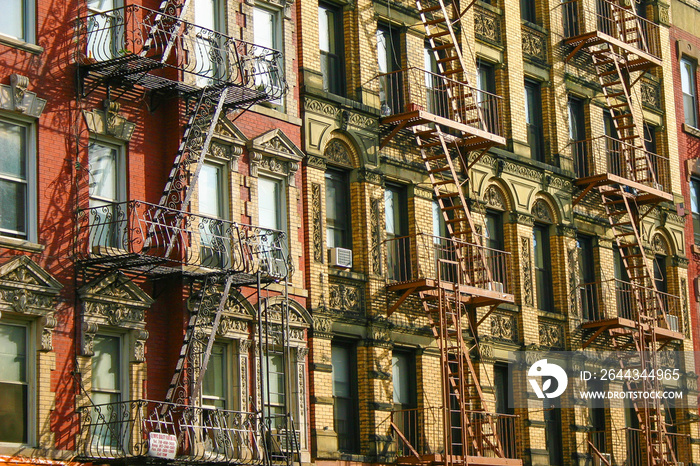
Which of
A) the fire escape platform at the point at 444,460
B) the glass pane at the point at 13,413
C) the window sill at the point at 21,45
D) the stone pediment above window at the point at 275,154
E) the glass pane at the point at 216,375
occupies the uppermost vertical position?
the window sill at the point at 21,45

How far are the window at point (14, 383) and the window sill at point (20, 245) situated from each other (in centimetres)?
118

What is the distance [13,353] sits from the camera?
21.2m

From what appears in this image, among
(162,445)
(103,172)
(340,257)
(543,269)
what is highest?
(103,172)

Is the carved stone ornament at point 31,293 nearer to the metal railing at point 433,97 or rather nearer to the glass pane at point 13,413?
the glass pane at point 13,413

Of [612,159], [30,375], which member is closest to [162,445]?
[30,375]

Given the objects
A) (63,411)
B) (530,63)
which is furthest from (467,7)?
(63,411)

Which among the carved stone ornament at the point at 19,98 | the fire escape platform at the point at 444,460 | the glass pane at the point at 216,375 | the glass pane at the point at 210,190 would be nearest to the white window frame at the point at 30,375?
the carved stone ornament at the point at 19,98

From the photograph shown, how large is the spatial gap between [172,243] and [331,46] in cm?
795

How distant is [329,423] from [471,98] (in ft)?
29.8

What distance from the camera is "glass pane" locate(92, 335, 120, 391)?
22188 millimetres

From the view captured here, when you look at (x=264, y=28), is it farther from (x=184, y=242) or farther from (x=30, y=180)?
(x=30, y=180)

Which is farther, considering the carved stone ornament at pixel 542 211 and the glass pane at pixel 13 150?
the carved stone ornament at pixel 542 211

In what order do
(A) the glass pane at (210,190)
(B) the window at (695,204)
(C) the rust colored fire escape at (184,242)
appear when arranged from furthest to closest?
(B) the window at (695,204), (A) the glass pane at (210,190), (C) the rust colored fire escape at (184,242)

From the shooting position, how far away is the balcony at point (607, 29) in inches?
1374
